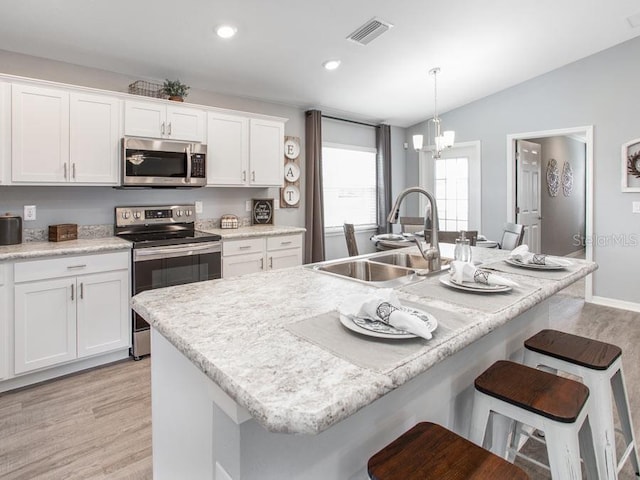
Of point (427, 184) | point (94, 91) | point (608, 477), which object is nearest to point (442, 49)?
point (427, 184)

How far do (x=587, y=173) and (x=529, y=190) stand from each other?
1026 millimetres

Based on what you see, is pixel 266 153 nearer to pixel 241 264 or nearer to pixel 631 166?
pixel 241 264

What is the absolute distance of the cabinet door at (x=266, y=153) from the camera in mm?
4051

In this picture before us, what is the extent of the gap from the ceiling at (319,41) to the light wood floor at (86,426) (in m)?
2.52

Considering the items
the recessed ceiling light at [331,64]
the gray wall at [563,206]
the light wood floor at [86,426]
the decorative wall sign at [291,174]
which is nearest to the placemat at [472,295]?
the light wood floor at [86,426]

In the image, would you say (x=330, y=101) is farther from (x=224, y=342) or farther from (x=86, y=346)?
(x=224, y=342)

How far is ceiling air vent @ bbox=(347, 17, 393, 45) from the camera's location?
3.22m

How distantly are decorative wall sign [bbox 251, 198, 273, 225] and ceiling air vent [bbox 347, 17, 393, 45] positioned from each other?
1963mm

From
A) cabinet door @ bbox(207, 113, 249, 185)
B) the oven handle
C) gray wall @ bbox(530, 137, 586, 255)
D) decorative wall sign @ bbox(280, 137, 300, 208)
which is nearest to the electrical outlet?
the oven handle

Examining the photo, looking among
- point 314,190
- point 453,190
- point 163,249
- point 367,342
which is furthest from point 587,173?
point 367,342

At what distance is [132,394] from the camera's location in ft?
8.34

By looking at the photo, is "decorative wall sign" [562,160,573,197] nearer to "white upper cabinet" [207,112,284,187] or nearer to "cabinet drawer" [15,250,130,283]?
"white upper cabinet" [207,112,284,187]

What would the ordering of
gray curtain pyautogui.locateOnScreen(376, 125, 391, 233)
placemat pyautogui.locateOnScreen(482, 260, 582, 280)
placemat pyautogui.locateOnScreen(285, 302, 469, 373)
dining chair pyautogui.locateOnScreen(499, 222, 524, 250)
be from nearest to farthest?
1. placemat pyautogui.locateOnScreen(285, 302, 469, 373)
2. placemat pyautogui.locateOnScreen(482, 260, 582, 280)
3. dining chair pyautogui.locateOnScreen(499, 222, 524, 250)
4. gray curtain pyautogui.locateOnScreen(376, 125, 391, 233)

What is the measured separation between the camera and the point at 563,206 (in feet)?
24.6
